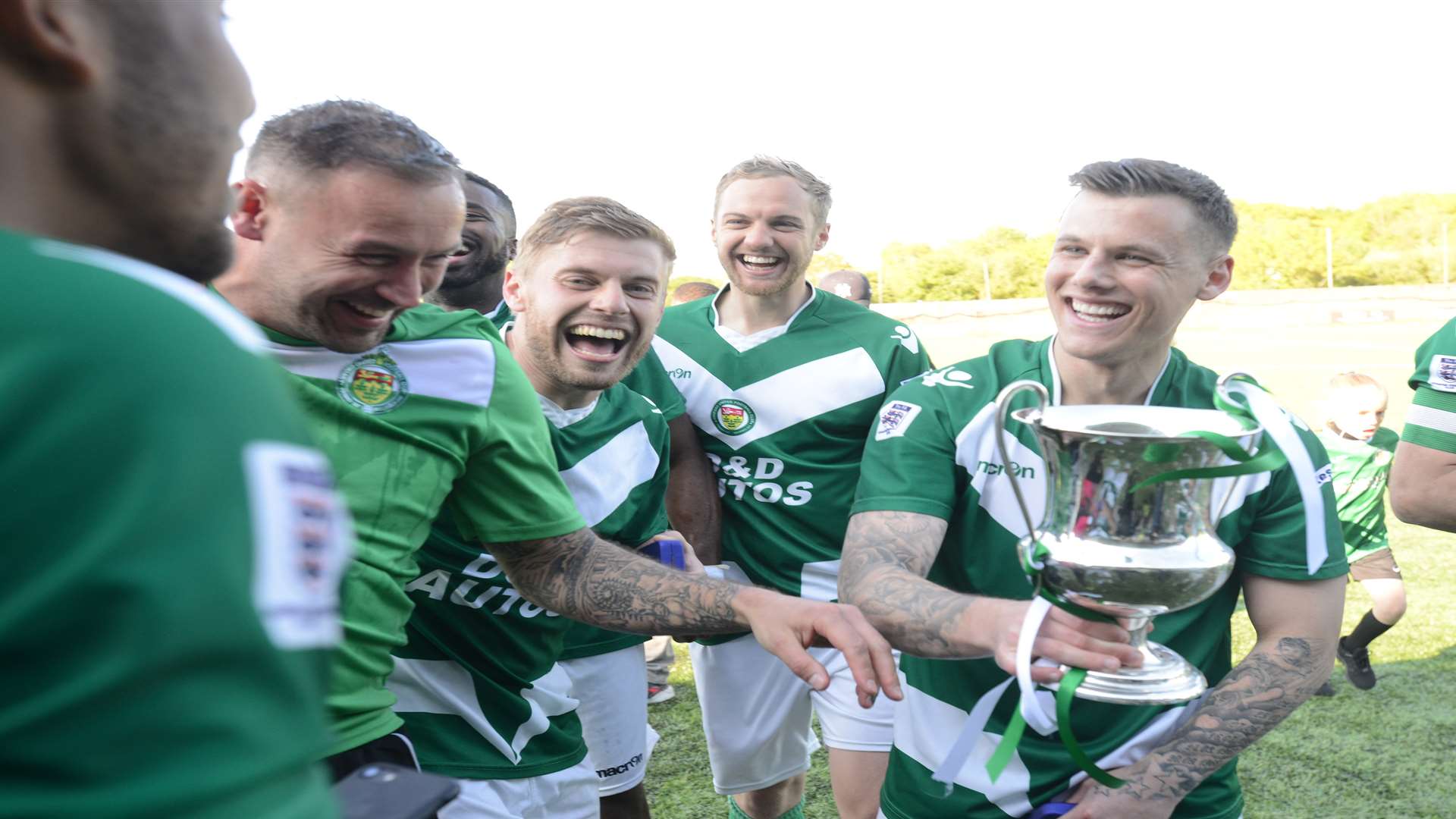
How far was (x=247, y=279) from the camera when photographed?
2.14 metres

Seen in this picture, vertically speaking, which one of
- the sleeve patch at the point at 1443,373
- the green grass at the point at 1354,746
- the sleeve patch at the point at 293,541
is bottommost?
the green grass at the point at 1354,746

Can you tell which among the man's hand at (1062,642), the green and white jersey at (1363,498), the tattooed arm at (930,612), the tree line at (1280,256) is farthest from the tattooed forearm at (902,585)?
the tree line at (1280,256)

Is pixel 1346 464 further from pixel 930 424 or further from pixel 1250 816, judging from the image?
pixel 930 424

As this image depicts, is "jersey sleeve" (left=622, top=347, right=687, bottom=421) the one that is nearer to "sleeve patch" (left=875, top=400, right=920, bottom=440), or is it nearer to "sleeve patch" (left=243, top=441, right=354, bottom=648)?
"sleeve patch" (left=875, top=400, right=920, bottom=440)

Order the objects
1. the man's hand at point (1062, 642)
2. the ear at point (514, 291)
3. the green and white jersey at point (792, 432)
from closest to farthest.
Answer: the man's hand at point (1062, 642), the ear at point (514, 291), the green and white jersey at point (792, 432)

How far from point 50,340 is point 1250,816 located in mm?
5074

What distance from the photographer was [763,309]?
14.5 feet

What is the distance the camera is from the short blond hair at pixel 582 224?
11.1 feet

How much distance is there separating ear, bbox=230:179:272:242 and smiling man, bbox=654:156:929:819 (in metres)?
2.29

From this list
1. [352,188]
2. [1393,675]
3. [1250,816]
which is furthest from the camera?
[1393,675]

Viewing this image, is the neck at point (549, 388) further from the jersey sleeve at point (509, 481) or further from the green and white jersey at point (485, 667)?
the jersey sleeve at point (509, 481)

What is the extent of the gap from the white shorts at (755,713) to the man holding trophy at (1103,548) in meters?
1.43

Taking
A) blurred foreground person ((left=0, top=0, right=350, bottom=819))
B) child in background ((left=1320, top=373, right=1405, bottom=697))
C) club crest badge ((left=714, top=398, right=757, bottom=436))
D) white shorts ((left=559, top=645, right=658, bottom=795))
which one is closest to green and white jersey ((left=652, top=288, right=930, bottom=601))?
club crest badge ((left=714, top=398, right=757, bottom=436))

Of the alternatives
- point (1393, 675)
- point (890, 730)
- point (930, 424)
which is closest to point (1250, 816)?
point (890, 730)
